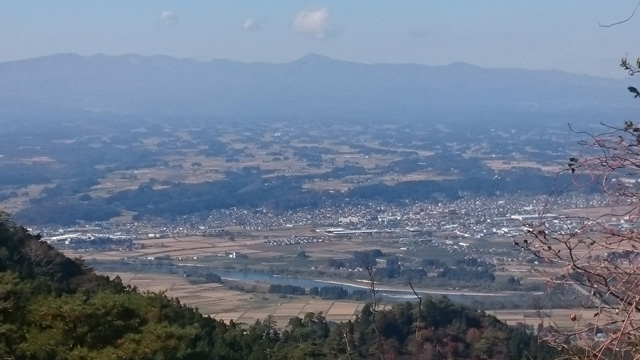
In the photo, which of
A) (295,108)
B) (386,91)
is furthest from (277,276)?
(386,91)

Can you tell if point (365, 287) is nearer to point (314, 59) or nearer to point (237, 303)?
point (237, 303)

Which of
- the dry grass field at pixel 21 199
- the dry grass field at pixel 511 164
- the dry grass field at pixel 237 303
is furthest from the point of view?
the dry grass field at pixel 511 164

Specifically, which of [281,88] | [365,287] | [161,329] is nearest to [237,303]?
[365,287]

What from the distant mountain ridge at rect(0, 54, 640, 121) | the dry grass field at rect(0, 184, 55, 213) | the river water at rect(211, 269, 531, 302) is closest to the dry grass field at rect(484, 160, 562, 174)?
the river water at rect(211, 269, 531, 302)

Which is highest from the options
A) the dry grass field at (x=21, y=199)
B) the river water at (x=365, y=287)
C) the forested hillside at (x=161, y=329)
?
the forested hillside at (x=161, y=329)

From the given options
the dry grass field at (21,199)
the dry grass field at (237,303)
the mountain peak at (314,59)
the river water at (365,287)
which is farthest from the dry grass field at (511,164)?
the mountain peak at (314,59)

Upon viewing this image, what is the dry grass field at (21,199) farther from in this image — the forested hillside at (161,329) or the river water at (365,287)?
the forested hillside at (161,329)
